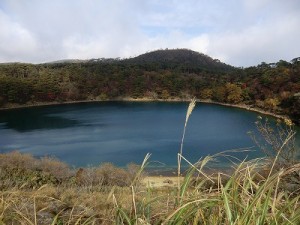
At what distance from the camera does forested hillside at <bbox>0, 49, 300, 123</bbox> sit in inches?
2047

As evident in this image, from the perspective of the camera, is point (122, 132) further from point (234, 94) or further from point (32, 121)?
point (234, 94)

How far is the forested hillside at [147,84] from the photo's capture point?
5200cm

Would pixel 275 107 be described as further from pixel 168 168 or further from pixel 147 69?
pixel 147 69

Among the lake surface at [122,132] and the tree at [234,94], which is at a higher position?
the tree at [234,94]

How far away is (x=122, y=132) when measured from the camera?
36438mm

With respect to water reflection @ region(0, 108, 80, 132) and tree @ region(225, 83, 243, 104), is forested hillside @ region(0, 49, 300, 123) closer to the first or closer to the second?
tree @ region(225, 83, 243, 104)

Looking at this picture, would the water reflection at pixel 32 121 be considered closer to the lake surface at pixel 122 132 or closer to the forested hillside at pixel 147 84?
the lake surface at pixel 122 132

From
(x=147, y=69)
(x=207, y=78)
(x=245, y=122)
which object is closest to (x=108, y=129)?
(x=245, y=122)

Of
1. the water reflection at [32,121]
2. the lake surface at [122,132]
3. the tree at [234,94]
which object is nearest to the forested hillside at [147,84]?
the tree at [234,94]

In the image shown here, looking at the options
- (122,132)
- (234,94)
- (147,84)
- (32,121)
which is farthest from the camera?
(147,84)

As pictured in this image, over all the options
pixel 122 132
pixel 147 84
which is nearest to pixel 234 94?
pixel 147 84

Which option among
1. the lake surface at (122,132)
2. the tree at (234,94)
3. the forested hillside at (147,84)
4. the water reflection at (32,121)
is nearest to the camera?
the lake surface at (122,132)

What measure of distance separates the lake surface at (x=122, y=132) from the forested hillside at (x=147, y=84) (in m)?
4.44

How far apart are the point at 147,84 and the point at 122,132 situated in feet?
111
